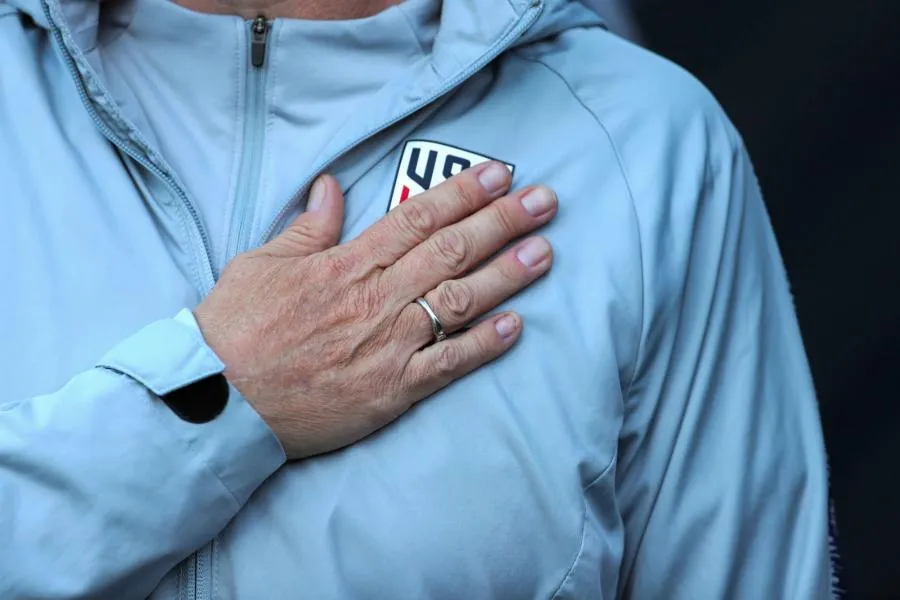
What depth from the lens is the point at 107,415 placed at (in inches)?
49.5

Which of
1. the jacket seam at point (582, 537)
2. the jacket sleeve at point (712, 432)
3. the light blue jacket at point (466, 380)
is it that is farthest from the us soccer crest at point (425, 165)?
the jacket seam at point (582, 537)

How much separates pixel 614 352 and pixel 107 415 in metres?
0.53

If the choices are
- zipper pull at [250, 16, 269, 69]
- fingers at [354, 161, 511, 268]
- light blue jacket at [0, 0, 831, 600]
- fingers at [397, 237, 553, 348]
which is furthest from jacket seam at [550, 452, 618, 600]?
zipper pull at [250, 16, 269, 69]

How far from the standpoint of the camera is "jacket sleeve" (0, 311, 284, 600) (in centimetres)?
124

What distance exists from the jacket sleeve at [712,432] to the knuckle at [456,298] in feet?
0.65

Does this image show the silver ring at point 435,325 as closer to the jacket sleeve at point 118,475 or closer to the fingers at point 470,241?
the fingers at point 470,241

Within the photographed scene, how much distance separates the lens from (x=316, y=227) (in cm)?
143

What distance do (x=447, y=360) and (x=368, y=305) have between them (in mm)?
103

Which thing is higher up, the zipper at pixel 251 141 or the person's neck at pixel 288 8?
the person's neck at pixel 288 8

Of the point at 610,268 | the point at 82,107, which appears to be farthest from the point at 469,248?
the point at 82,107

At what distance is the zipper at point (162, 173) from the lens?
143 centimetres

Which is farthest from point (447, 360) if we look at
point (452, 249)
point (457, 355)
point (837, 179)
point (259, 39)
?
point (837, 179)

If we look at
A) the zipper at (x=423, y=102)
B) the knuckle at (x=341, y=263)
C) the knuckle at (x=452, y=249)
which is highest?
the zipper at (x=423, y=102)

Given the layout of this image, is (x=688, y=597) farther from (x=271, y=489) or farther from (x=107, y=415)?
(x=107, y=415)
